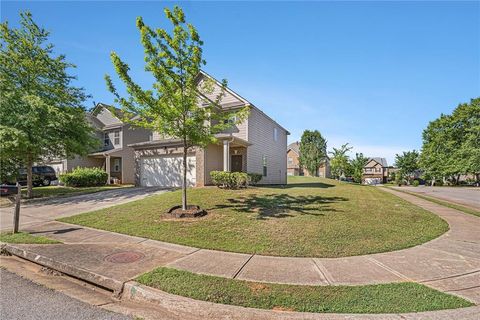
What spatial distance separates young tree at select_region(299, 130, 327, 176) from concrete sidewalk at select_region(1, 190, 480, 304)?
42933mm

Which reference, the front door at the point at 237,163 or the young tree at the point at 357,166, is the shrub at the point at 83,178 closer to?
the front door at the point at 237,163

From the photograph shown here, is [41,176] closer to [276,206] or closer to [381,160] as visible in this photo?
[276,206]

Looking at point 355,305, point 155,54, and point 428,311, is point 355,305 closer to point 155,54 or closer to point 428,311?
point 428,311

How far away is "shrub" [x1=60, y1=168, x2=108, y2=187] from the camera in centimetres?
2198

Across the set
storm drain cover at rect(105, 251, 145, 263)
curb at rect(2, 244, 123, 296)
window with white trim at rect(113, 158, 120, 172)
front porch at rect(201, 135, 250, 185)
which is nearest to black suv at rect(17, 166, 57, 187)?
window with white trim at rect(113, 158, 120, 172)

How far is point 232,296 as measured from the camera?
Answer: 378 cm

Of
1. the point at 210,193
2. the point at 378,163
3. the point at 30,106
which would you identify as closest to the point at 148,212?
the point at 210,193

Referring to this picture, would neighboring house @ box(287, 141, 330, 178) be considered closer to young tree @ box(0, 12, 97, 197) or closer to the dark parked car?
young tree @ box(0, 12, 97, 197)

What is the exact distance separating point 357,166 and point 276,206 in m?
43.1

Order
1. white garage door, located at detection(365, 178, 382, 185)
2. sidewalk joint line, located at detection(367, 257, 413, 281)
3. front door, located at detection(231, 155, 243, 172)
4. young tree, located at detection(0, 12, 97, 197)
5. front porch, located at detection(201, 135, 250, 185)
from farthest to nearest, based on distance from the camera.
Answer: white garage door, located at detection(365, 178, 382, 185) → front door, located at detection(231, 155, 243, 172) → front porch, located at detection(201, 135, 250, 185) → young tree, located at detection(0, 12, 97, 197) → sidewalk joint line, located at detection(367, 257, 413, 281)

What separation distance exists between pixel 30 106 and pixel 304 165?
4288 cm

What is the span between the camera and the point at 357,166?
48.3 metres

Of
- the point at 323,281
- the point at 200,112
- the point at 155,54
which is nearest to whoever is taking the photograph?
the point at 323,281

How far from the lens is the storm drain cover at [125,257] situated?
211 inches
